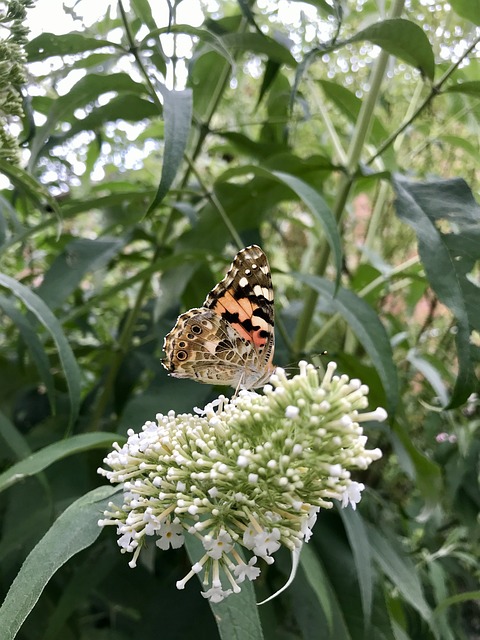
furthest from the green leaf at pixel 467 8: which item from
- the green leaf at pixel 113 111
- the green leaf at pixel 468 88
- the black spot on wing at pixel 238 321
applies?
the black spot on wing at pixel 238 321

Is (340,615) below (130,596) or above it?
below

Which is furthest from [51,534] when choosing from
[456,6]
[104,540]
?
[456,6]

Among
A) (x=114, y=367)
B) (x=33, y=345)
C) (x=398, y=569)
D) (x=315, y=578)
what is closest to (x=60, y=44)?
(x=33, y=345)

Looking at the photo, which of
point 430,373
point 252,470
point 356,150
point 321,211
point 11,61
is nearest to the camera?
point 252,470

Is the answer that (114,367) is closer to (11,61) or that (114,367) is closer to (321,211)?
(321,211)

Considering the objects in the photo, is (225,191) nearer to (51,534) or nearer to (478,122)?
(478,122)

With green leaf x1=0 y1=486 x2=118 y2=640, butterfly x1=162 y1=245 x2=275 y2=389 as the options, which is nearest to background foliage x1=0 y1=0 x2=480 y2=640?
green leaf x1=0 y1=486 x2=118 y2=640
